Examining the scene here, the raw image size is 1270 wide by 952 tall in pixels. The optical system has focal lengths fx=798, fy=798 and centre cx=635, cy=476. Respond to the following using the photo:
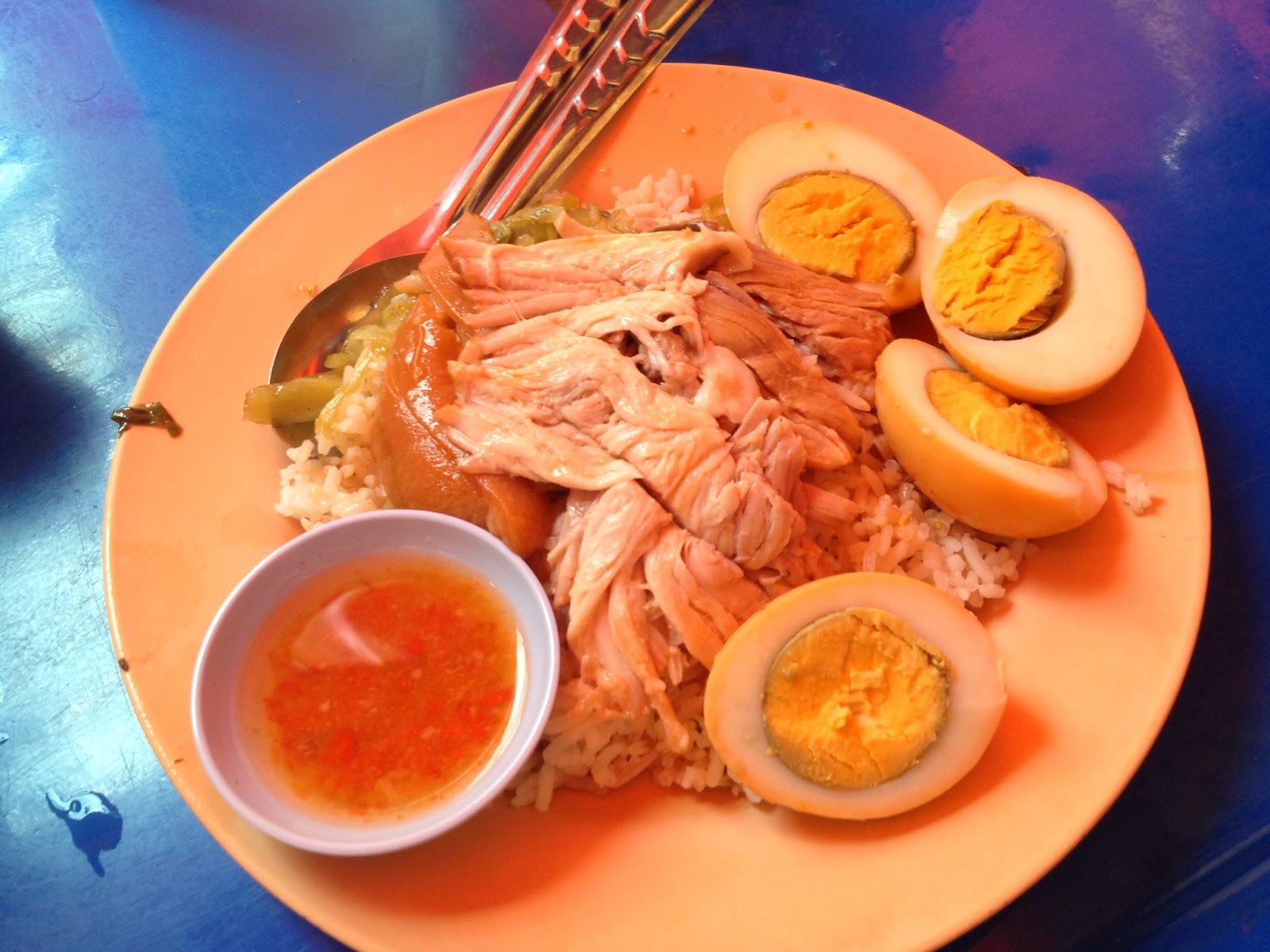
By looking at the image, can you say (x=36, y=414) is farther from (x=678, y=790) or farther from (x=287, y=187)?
(x=678, y=790)

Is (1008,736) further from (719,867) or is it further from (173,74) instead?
(173,74)

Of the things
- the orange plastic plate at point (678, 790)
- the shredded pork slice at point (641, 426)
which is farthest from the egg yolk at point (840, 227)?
the shredded pork slice at point (641, 426)

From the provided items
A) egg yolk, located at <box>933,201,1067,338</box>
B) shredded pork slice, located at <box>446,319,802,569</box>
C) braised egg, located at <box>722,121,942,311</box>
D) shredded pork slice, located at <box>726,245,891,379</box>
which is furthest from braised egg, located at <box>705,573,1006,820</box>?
braised egg, located at <box>722,121,942,311</box>

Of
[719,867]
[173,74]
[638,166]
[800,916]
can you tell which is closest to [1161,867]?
[800,916]

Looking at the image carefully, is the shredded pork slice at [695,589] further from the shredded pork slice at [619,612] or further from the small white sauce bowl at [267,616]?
the small white sauce bowl at [267,616]

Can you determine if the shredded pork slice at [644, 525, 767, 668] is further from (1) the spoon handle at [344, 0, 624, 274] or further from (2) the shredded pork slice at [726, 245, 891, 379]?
(1) the spoon handle at [344, 0, 624, 274]

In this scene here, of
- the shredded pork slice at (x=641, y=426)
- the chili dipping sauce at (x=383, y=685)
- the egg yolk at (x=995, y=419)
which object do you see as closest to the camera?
the chili dipping sauce at (x=383, y=685)

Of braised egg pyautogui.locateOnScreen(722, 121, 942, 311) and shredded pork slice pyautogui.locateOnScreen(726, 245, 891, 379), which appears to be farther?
braised egg pyautogui.locateOnScreen(722, 121, 942, 311)
